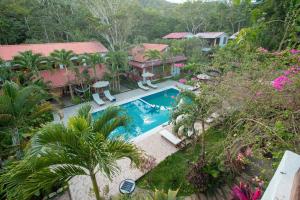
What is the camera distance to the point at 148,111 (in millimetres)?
15438

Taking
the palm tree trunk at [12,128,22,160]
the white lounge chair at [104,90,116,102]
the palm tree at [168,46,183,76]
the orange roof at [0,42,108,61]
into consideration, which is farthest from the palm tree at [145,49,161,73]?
the palm tree trunk at [12,128,22,160]

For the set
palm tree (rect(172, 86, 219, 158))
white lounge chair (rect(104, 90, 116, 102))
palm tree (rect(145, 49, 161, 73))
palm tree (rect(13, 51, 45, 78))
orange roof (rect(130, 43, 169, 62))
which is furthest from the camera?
orange roof (rect(130, 43, 169, 62))

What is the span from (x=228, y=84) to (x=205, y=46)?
23.9m

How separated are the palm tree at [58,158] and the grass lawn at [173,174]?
13.0 feet

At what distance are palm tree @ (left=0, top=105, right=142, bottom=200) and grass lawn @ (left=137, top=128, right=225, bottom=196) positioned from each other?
3.95 m

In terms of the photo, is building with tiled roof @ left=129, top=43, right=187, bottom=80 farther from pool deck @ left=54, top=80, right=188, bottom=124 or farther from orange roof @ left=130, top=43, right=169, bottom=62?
pool deck @ left=54, top=80, right=188, bottom=124

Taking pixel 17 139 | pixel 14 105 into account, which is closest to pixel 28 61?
pixel 17 139

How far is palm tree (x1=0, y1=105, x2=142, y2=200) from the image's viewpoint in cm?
304

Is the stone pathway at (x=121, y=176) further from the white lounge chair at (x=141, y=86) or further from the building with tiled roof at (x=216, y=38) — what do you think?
the building with tiled roof at (x=216, y=38)

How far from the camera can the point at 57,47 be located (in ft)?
56.9

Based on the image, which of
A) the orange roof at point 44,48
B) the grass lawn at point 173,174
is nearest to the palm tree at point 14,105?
the grass lawn at point 173,174

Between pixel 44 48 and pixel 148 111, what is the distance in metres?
12.7

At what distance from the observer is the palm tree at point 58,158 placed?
304 cm

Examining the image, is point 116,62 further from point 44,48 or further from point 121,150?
point 121,150
